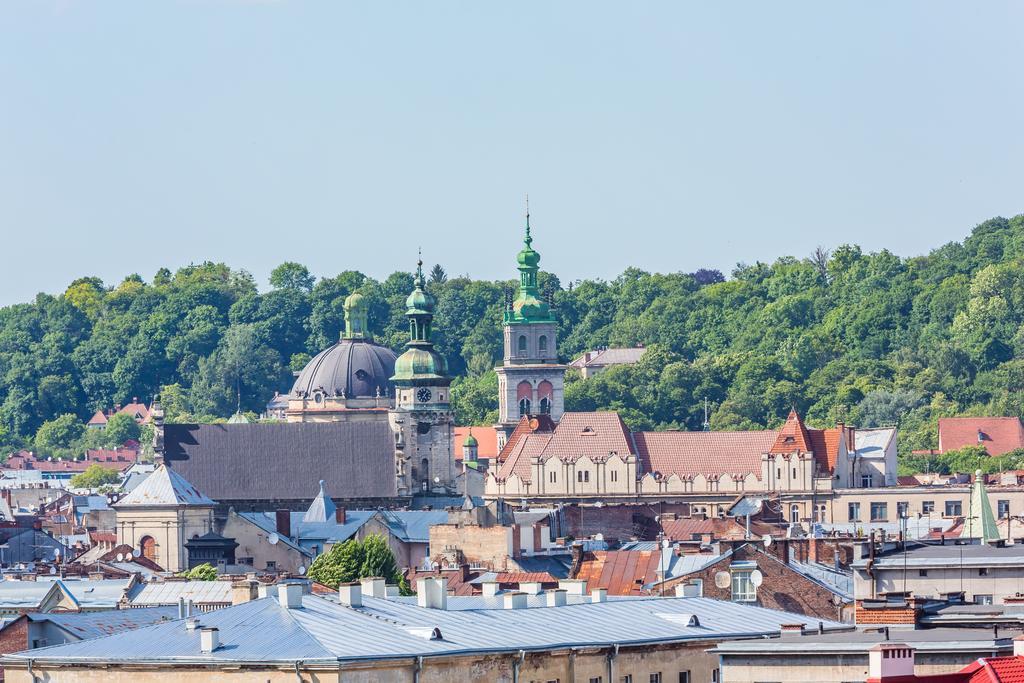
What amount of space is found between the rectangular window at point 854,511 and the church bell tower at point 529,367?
1443 inches

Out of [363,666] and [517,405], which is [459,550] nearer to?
[363,666]

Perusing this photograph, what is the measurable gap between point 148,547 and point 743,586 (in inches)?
2321

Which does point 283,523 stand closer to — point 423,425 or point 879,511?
point 423,425

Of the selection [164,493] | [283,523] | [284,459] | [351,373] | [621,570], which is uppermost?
[351,373]

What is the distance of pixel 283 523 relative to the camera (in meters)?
120

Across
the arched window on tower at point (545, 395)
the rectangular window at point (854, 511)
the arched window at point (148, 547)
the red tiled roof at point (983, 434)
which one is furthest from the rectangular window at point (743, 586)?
the arched window on tower at point (545, 395)

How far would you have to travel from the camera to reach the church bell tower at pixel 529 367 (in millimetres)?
180875

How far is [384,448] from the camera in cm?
14088

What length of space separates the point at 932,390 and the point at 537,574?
117 meters

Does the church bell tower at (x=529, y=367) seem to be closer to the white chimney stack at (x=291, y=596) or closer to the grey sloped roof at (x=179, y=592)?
the grey sloped roof at (x=179, y=592)

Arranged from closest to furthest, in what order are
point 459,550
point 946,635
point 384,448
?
point 946,635, point 459,550, point 384,448

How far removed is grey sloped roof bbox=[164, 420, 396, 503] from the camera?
13838cm

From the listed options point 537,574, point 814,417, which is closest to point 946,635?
point 537,574

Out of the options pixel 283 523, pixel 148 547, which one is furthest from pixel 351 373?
pixel 283 523
